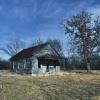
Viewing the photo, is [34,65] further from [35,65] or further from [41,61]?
[41,61]

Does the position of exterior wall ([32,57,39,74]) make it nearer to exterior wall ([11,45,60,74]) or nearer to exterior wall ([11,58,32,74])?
exterior wall ([11,45,60,74])

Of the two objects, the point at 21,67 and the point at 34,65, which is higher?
the point at 34,65

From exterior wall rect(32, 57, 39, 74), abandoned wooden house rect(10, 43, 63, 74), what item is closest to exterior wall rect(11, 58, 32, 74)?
abandoned wooden house rect(10, 43, 63, 74)

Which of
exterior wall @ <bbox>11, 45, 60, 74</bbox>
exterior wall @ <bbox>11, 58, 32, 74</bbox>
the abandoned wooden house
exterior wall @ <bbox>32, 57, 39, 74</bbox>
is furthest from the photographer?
exterior wall @ <bbox>11, 58, 32, 74</bbox>

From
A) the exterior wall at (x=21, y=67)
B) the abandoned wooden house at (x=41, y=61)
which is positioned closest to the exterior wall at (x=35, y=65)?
the abandoned wooden house at (x=41, y=61)

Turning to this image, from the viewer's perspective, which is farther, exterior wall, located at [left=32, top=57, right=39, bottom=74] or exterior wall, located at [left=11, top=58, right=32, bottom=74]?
exterior wall, located at [left=11, top=58, right=32, bottom=74]

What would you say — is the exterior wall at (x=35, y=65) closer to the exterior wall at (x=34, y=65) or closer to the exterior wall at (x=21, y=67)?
the exterior wall at (x=34, y=65)

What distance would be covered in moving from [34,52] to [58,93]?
1090 inches

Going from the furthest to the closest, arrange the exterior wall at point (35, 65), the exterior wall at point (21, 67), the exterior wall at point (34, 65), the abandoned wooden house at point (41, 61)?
the exterior wall at point (21, 67) < the abandoned wooden house at point (41, 61) < the exterior wall at point (34, 65) < the exterior wall at point (35, 65)

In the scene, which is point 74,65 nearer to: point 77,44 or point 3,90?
point 77,44

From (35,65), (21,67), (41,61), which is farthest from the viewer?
(21,67)

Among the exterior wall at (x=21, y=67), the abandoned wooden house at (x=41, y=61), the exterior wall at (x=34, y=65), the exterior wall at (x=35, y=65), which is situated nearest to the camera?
the exterior wall at (x=35, y=65)

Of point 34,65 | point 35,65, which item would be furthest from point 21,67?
point 35,65

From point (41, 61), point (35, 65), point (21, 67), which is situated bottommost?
point (21, 67)
